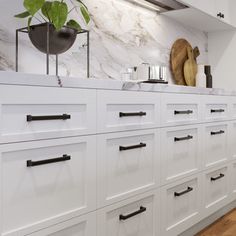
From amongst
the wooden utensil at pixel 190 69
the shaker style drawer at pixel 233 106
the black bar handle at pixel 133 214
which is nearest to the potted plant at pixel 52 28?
the black bar handle at pixel 133 214

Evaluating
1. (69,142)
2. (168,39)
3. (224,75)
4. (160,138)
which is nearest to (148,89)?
(160,138)

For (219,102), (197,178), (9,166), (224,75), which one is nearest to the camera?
(9,166)

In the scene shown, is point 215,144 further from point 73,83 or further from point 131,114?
point 73,83

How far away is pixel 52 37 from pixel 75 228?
84 centimetres

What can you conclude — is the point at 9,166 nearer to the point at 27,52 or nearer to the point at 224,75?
the point at 27,52

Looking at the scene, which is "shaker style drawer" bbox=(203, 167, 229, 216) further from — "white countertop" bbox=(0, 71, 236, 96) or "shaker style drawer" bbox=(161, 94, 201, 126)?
"white countertop" bbox=(0, 71, 236, 96)

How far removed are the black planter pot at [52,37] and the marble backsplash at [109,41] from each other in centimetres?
23

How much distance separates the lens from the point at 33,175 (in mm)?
1268

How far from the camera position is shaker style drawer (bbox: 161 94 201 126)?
197cm

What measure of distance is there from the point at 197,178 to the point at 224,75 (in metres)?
1.62

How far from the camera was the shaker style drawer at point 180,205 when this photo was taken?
1.99 meters

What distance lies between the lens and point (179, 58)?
3.21m

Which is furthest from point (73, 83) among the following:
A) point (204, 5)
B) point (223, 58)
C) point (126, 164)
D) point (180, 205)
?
point (223, 58)

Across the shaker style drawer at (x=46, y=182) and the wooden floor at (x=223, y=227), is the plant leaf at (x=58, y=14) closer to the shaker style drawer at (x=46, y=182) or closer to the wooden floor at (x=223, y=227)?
the shaker style drawer at (x=46, y=182)
